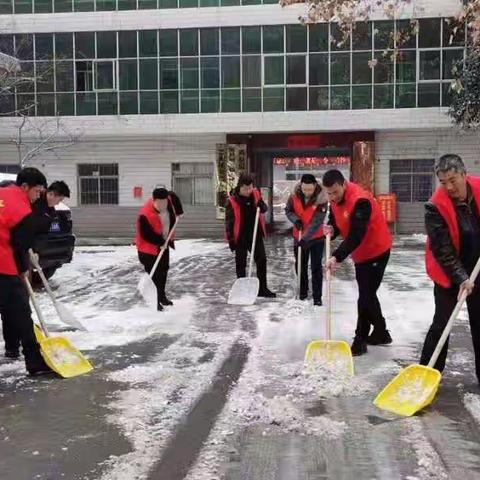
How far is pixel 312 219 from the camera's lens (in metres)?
7.93

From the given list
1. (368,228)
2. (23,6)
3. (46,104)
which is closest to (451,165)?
(368,228)

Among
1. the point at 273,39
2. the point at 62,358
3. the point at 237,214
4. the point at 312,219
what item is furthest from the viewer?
the point at 273,39

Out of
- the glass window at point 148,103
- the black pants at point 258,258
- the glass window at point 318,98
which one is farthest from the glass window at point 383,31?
the black pants at point 258,258

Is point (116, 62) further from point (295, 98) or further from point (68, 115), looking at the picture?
point (295, 98)

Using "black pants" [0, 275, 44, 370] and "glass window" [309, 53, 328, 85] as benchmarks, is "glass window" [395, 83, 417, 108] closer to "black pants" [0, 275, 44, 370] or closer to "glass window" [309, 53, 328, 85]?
"glass window" [309, 53, 328, 85]

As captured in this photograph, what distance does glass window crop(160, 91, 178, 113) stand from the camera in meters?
21.6

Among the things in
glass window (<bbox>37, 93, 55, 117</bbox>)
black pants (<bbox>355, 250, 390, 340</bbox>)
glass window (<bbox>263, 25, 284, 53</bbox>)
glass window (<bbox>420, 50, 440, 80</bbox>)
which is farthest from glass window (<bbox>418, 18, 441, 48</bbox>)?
black pants (<bbox>355, 250, 390, 340</bbox>)

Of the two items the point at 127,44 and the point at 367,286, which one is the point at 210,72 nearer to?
the point at 127,44

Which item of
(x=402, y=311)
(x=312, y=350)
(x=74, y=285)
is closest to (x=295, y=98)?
(x=74, y=285)

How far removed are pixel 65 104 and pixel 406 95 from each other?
11048mm

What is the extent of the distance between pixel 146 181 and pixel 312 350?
17991 mm

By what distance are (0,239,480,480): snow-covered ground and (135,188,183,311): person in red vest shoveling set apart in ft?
1.37

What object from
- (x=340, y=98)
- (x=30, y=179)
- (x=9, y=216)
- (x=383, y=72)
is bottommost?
(x=9, y=216)

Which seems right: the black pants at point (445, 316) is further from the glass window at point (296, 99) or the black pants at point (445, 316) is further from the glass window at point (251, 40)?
the glass window at point (251, 40)
